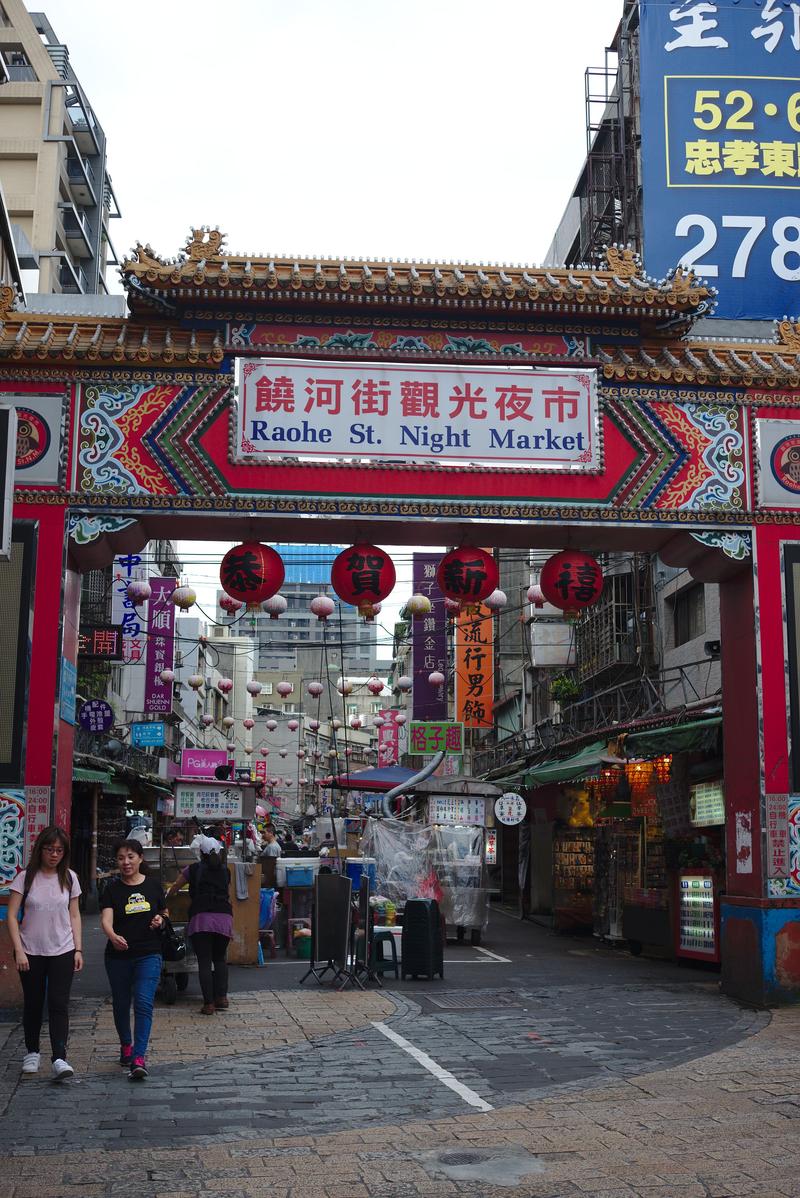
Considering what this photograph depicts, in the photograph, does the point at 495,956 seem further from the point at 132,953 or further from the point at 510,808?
the point at 132,953

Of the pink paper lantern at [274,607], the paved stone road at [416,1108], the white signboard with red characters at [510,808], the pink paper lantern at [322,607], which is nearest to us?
the paved stone road at [416,1108]

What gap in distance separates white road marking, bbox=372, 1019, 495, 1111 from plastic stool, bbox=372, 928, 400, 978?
4.01m

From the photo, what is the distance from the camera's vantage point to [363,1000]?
13125 mm

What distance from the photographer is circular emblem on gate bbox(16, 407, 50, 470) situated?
41.9 ft

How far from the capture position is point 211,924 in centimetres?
1170

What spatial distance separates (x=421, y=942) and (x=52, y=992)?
7102 mm

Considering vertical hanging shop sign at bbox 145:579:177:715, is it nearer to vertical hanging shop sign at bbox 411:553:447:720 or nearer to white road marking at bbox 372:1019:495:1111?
vertical hanging shop sign at bbox 411:553:447:720

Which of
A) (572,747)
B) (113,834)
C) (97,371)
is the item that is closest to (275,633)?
(113,834)

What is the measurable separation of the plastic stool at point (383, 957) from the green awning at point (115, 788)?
13.8m

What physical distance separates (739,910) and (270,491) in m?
6.62

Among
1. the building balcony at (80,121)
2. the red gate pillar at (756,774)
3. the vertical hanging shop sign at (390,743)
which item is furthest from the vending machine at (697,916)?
the building balcony at (80,121)

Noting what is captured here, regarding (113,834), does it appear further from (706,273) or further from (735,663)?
(735,663)

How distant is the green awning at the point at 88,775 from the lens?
24.7 metres

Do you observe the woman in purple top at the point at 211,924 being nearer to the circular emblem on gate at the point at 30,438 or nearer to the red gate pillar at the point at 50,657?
the red gate pillar at the point at 50,657
